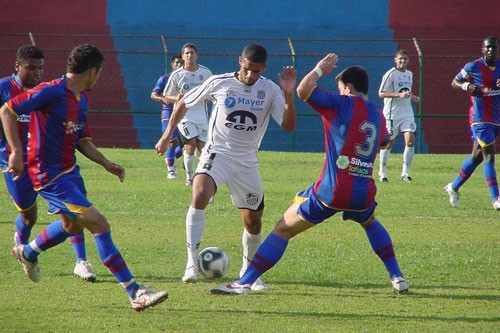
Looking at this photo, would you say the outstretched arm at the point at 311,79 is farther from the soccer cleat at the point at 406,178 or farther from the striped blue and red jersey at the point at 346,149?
the soccer cleat at the point at 406,178

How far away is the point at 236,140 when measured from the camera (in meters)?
7.95

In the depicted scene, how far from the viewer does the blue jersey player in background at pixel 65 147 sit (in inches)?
257

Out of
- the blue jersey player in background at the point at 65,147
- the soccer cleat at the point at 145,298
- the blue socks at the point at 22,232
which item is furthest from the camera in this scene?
the blue socks at the point at 22,232

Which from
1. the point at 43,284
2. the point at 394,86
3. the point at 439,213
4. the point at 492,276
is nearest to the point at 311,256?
the point at 492,276

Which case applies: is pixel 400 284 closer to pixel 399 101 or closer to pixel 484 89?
pixel 484 89

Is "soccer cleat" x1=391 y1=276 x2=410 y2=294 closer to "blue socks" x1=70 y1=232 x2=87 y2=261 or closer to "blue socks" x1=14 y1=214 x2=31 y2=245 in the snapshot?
"blue socks" x1=70 y1=232 x2=87 y2=261

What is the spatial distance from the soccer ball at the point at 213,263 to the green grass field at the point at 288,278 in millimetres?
177

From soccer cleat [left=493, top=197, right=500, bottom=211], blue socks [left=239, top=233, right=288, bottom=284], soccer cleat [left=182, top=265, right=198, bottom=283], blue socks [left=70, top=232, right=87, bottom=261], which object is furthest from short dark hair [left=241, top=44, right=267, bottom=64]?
soccer cleat [left=493, top=197, right=500, bottom=211]

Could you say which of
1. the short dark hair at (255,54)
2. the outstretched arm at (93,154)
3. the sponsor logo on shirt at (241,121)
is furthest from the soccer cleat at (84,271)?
the short dark hair at (255,54)

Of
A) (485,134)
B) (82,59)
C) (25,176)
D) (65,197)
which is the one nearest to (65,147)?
(65,197)

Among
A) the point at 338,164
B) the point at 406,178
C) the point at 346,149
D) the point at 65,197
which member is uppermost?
the point at 406,178

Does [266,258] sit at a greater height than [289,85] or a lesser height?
lesser

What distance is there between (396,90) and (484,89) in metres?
5.24

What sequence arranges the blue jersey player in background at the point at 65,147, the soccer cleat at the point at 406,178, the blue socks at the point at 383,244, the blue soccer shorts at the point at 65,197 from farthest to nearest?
the soccer cleat at the point at 406,178 < the blue socks at the point at 383,244 < the blue soccer shorts at the point at 65,197 < the blue jersey player in background at the point at 65,147
